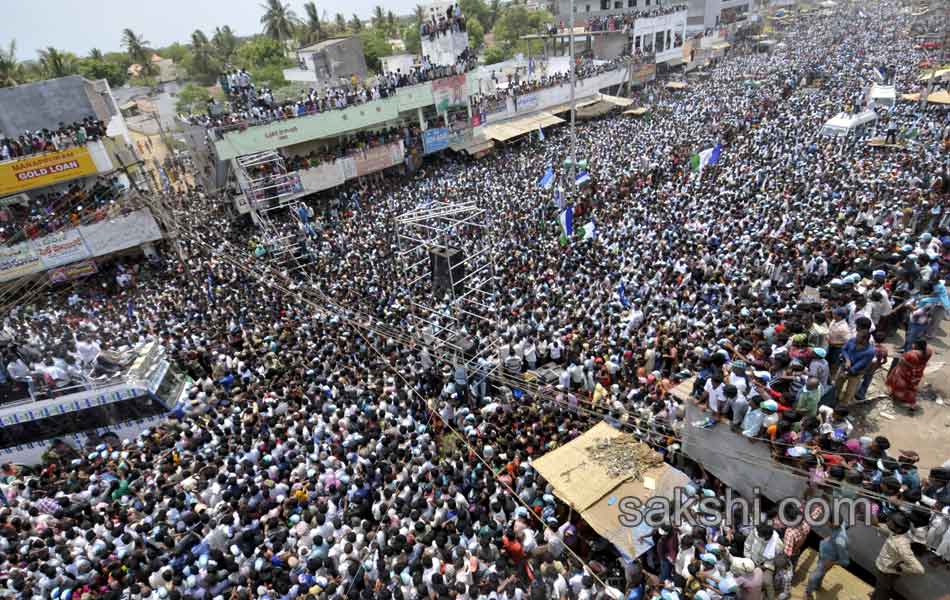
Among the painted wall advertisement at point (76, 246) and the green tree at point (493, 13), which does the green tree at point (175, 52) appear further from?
the painted wall advertisement at point (76, 246)

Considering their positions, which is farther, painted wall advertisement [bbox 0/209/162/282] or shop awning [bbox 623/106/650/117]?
shop awning [bbox 623/106/650/117]

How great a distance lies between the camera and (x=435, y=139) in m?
26.0

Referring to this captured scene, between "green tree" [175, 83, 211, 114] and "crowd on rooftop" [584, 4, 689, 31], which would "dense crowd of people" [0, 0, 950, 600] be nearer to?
"crowd on rooftop" [584, 4, 689, 31]

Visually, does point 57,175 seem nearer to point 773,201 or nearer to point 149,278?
point 149,278

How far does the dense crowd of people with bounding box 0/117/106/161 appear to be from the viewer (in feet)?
59.2

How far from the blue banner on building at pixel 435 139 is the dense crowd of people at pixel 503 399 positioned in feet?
30.3

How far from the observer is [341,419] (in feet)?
29.8

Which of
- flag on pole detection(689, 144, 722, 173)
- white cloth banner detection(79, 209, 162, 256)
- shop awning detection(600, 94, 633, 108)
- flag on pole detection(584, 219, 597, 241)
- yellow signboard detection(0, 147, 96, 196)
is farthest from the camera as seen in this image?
shop awning detection(600, 94, 633, 108)

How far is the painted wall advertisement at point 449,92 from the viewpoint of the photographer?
2611 centimetres

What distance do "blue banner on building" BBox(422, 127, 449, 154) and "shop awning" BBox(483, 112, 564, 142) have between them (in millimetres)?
2678

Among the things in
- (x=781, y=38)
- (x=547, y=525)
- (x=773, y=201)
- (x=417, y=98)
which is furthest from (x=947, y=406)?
(x=781, y=38)

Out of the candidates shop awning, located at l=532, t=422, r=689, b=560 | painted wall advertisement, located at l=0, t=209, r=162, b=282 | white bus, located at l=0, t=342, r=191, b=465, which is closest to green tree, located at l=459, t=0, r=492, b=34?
painted wall advertisement, located at l=0, t=209, r=162, b=282

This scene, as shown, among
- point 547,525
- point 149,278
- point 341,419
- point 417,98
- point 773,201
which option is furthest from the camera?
point 417,98

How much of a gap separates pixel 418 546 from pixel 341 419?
313cm
